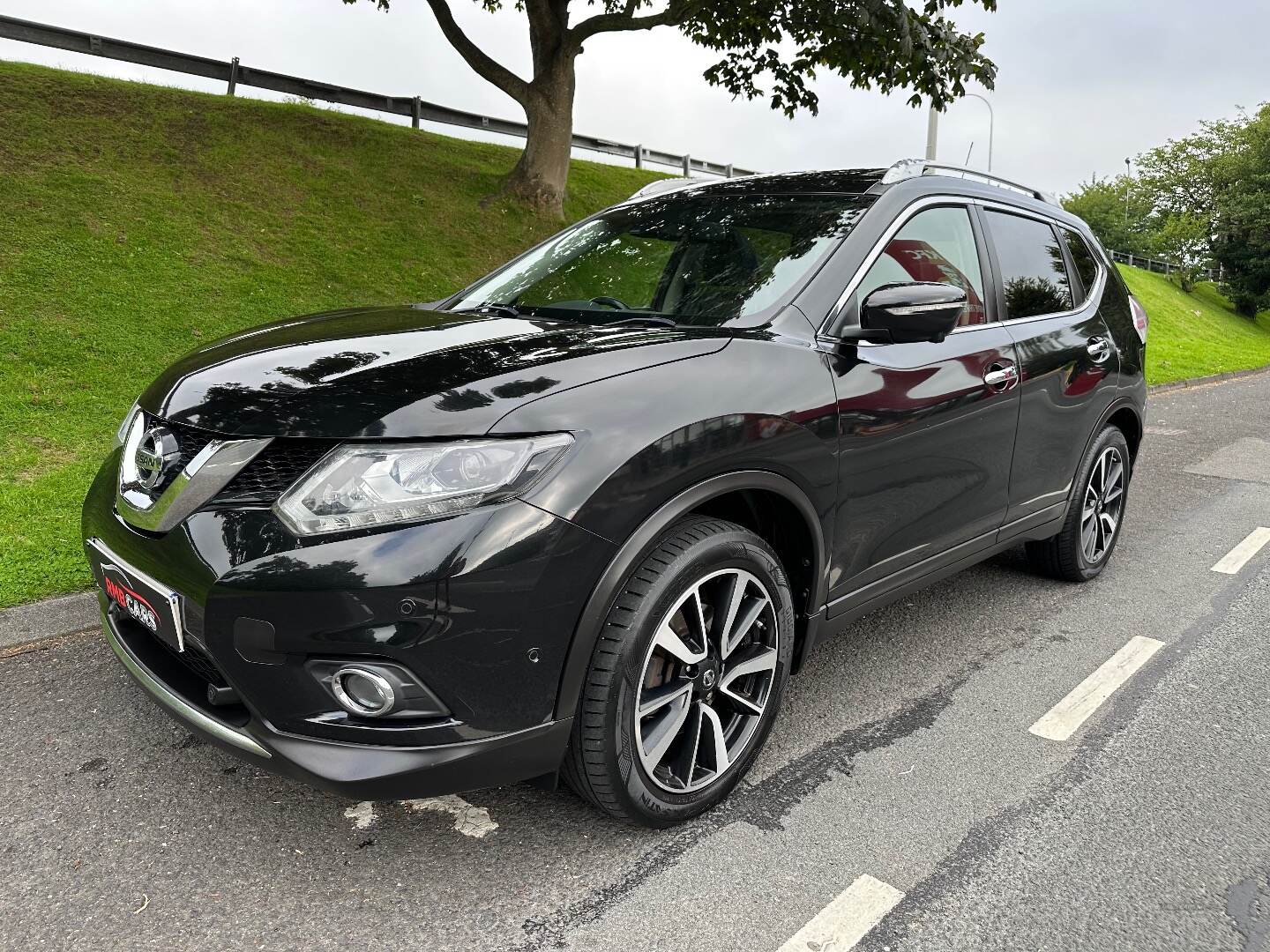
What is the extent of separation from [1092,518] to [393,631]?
373 centimetres

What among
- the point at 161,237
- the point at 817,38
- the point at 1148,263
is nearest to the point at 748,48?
the point at 817,38

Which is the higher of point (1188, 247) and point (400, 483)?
point (1188, 247)

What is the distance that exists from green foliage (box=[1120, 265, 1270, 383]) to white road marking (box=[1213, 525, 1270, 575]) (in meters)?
6.18

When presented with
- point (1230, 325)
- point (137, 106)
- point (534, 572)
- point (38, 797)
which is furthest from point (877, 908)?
point (1230, 325)

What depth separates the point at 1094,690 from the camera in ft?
11.3

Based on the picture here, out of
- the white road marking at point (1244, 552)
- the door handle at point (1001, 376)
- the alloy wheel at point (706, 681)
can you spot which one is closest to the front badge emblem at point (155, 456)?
the alloy wheel at point (706, 681)

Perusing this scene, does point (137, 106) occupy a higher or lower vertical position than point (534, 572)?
higher

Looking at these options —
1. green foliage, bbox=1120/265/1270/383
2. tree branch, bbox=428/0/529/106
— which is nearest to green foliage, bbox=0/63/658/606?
tree branch, bbox=428/0/529/106

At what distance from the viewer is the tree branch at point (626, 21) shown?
1187 cm

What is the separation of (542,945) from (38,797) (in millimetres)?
1498

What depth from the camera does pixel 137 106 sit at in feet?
40.7

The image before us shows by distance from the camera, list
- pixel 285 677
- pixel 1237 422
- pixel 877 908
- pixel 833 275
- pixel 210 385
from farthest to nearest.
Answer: pixel 1237 422, pixel 833 275, pixel 210 385, pixel 877 908, pixel 285 677

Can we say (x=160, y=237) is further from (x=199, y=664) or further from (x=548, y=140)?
(x=199, y=664)

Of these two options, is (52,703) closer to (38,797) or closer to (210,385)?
(38,797)
